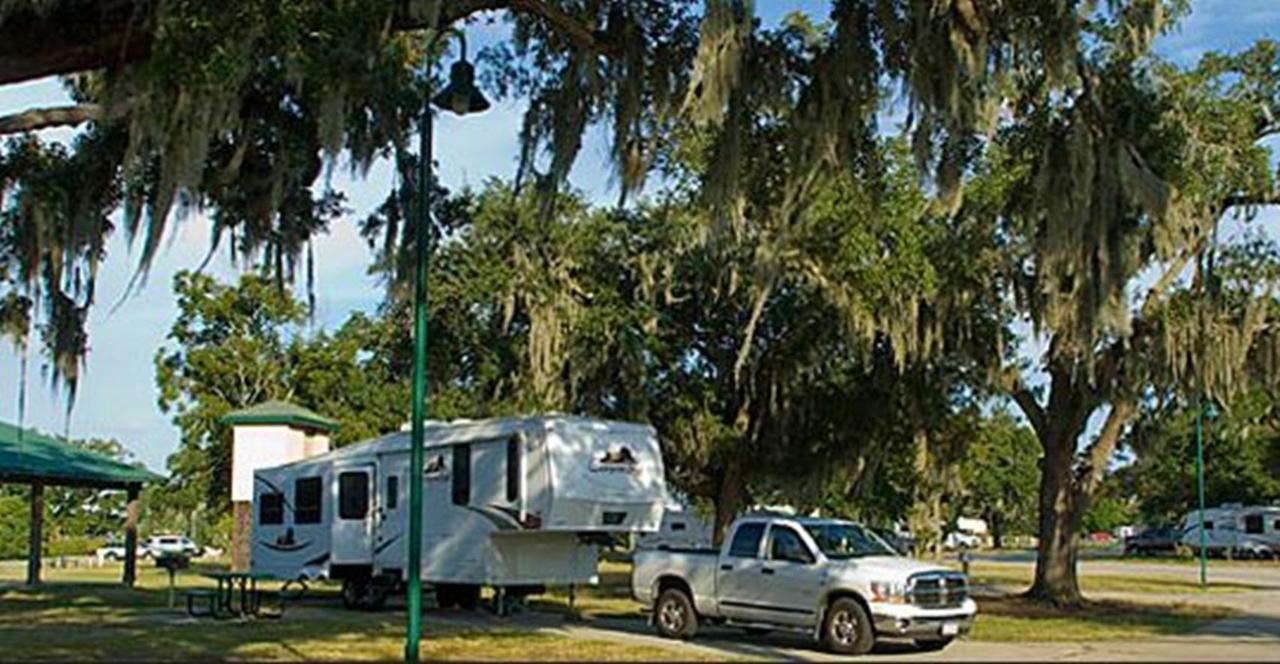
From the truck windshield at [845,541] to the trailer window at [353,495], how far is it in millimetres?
8920

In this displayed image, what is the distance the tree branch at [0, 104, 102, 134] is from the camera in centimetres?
1297

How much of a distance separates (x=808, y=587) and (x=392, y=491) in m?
8.76

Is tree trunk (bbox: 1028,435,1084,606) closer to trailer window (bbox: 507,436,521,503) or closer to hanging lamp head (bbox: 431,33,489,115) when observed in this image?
trailer window (bbox: 507,436,521,503)

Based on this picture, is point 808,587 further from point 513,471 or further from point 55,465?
point 55,465

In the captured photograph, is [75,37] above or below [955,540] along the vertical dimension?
above

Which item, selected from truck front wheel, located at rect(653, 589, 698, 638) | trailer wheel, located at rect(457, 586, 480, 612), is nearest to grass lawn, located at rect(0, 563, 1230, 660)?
trailer wheel, located at rect(457, 586, 480, 612)

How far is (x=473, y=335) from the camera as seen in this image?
96.3 ft

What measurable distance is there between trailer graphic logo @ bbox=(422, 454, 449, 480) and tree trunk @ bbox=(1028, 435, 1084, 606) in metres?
11.2

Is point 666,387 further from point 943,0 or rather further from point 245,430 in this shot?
point 943,0

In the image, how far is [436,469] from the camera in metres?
21.5

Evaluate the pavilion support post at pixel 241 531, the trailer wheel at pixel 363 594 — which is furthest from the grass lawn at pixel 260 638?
the pavilion support post at pixel 241 531

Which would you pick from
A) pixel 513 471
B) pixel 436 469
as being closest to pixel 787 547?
pixel 513 471

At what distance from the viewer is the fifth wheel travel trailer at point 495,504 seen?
19719 millimetres

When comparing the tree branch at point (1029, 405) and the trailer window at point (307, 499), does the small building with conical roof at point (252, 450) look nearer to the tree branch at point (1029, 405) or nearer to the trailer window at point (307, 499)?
the trailer window at point (307, 499)
